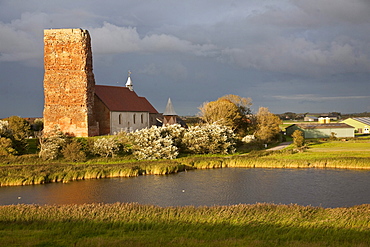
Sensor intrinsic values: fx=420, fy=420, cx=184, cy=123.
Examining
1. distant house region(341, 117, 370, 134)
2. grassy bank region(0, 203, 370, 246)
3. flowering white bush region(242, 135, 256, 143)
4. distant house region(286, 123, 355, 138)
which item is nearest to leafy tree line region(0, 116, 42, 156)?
grassy bank region(0, 203, 370, 246)

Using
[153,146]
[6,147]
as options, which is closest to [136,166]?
[153,146]

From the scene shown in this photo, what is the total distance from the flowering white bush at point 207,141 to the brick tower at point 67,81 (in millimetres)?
11221

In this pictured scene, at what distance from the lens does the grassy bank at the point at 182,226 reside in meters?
11.1

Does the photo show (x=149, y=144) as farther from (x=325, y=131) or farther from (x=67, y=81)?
(x=325, y=131)

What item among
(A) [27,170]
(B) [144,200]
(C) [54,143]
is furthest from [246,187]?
(C) [54,143]

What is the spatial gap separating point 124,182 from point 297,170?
12138mm

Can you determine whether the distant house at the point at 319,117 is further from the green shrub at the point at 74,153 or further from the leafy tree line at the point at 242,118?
the green shrub at the point at 74,153

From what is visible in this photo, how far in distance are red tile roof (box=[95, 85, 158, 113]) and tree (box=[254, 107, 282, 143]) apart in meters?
14.5

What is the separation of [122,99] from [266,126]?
18.6 metres

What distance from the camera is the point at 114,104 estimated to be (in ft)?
166

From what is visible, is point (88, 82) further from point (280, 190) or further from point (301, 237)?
point (301, 237)

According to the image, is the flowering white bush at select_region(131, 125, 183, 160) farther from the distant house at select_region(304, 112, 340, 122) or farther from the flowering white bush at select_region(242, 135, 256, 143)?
the distant house at select_region(304, 112, 340, 122)

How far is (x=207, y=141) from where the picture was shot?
39375mm

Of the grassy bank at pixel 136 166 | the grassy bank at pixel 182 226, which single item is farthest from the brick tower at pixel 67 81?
the grassy bank at pixel 182 226
